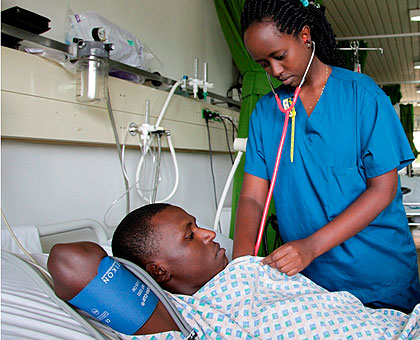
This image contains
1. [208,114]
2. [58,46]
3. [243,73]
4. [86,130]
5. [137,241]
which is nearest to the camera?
[137,241]

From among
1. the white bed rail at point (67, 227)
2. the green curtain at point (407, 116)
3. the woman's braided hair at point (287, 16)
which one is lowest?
the white bed rail at point (67, 227)

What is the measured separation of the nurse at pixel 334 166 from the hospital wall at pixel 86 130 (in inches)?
30.7

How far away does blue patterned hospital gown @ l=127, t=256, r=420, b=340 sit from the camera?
87 cm

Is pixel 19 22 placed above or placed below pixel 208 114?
above

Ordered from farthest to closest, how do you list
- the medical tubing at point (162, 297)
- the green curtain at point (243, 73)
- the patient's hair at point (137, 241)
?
the green curtain at point (243, 73), the patient's hair at point (137, 241), the medical tubing at point (162, 297)

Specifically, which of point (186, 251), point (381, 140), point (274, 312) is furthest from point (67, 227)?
point (381, 140)

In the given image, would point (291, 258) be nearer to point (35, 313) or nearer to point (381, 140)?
point (381, 140)

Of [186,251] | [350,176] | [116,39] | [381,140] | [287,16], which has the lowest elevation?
[186,251]

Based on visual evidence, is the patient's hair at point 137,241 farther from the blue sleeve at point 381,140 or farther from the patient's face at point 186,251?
the blue sleeve at point 381,140

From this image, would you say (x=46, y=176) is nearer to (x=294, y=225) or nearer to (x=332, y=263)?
(x=294, y=225)

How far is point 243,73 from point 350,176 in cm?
158

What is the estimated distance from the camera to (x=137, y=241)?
1025mm

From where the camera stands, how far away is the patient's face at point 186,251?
1.04 metres

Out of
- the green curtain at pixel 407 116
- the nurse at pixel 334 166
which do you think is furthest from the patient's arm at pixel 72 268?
the green curtain at pixel 407 116
